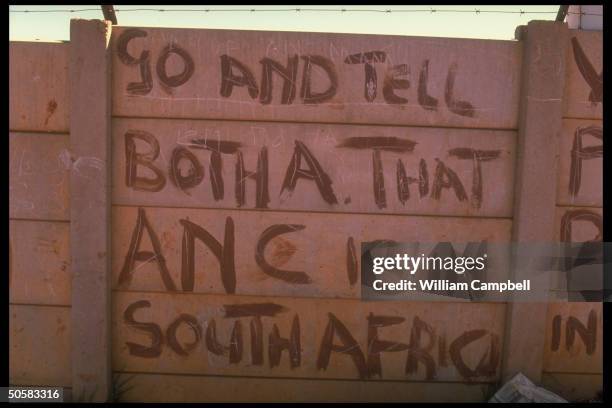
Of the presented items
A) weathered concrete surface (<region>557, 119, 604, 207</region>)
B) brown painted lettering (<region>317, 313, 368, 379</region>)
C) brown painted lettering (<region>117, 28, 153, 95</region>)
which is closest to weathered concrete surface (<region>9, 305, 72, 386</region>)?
brown painted lettering (<region>117, 28, 153, 95</region>)

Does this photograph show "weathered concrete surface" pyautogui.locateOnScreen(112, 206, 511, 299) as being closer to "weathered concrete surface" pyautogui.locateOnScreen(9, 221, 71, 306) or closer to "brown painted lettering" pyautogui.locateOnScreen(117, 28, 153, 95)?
"weathered concrete surface" pyautogui.locateOnScreen(9, 221, 71, 306)

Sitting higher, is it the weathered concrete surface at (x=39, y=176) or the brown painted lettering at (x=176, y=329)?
the weathered concrete surface at (x=39, y=176)

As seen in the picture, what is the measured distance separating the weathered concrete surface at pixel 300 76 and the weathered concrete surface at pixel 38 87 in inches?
11.6

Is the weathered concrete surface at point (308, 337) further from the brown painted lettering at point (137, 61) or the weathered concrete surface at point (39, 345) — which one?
the brown painted lettering at point (137, 61)

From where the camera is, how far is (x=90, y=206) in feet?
9.57

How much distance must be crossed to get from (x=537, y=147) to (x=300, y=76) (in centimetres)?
130

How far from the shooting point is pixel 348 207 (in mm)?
2988

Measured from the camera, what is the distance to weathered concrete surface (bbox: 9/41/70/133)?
9.64ft

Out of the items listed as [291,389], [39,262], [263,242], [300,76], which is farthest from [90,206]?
[291,389]

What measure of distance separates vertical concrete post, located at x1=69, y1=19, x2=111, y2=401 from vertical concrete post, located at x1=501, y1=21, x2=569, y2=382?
218 cm

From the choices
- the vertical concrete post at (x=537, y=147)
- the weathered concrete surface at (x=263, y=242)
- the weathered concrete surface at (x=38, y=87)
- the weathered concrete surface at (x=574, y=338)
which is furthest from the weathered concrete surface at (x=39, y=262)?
the weathered concrete surface at (x=574, y=338)

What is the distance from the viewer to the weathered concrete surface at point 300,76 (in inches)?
116

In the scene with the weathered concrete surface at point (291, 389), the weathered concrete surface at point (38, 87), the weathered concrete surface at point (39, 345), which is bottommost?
the weathered concrete surface at point (291, 389)
